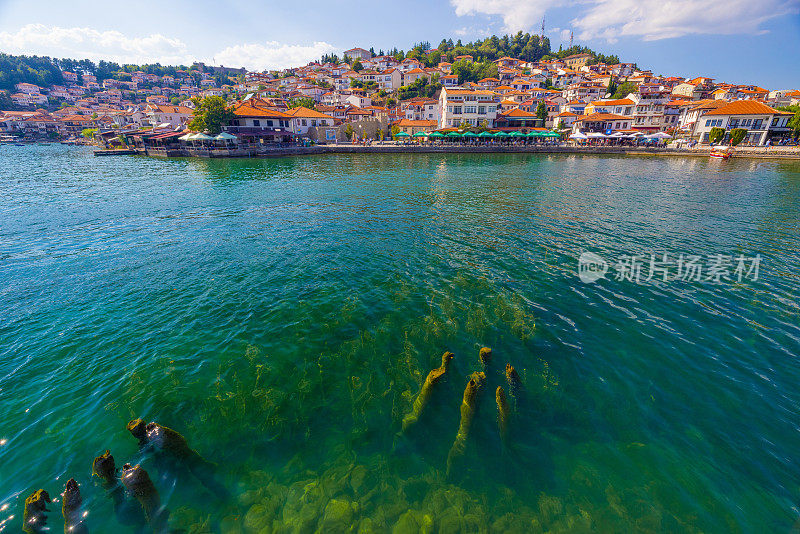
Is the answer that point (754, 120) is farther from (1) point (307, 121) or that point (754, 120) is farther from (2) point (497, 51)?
(2) point (497, 51)

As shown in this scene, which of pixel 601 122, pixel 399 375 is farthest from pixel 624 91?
pixel 399 375

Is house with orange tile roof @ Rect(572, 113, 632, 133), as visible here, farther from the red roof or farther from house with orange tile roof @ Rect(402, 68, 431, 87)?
house with orange tile roof @ Rect(402, 68, 431, 87)

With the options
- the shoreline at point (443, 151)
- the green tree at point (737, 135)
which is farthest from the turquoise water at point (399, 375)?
the green tree at point (737, 135)

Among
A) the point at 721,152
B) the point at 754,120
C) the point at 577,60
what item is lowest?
the point at 721,152

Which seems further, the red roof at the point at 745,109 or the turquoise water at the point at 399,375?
the red roof at the point at 745,109

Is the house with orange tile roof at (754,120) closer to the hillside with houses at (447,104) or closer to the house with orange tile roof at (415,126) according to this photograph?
the hillside with houses at (447,104)

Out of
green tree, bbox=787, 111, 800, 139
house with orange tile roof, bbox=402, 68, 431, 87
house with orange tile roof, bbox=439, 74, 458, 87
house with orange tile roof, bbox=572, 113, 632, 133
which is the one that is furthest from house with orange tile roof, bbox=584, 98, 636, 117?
house with orange tile roof, bbox=402, 68, 431, 87

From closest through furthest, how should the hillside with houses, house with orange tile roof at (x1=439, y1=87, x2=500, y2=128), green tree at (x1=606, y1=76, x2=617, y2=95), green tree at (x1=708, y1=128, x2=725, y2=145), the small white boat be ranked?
the small white boat → green tree at (x1=708, y1=128, x2=725, y2=145) → the hillside with houses → house with orange tile roof at (x1=439, y1=87, x2=500, y2=128) → green tree at (x1=606, y1=76, x2=617, y2=95)
